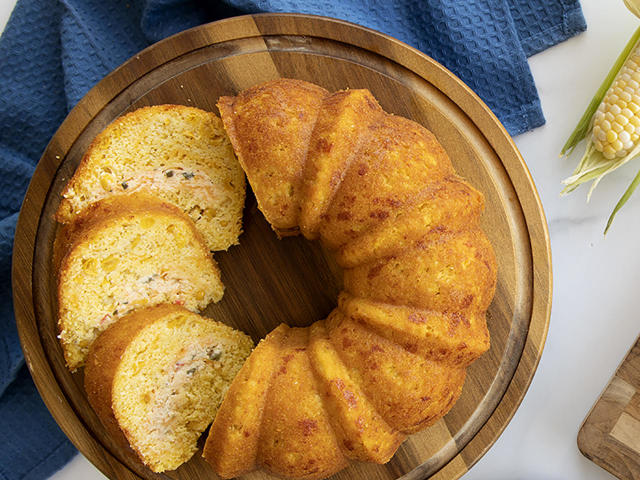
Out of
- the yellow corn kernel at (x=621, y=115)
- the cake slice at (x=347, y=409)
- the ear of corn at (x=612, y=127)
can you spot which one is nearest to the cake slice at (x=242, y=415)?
the cake slice at (x=347, y=409)

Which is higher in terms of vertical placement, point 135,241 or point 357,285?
point 135,241

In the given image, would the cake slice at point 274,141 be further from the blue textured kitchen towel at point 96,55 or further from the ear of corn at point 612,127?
the ear of corn at point 612,127

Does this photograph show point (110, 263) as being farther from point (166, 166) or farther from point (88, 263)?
point (166, 166)

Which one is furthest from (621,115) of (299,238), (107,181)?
(107,181)

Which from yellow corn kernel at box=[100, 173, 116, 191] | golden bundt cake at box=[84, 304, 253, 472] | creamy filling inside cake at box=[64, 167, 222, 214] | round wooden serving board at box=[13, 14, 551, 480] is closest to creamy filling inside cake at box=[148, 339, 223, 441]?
golden bundt cake at box=[84, 304, 253, 472]

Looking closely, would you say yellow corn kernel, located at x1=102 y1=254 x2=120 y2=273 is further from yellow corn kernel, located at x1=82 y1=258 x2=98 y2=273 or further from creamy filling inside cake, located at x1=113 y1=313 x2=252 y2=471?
creamy filling inside cake, located at x1=113 y1=313 x2=252 y2=471

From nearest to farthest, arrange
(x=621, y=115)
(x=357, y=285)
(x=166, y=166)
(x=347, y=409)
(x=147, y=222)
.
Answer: (x=347, y=409)
(x=357, y=285)
(x=147, y=222)
(x=166, y=166)
(x=621, y=115)
